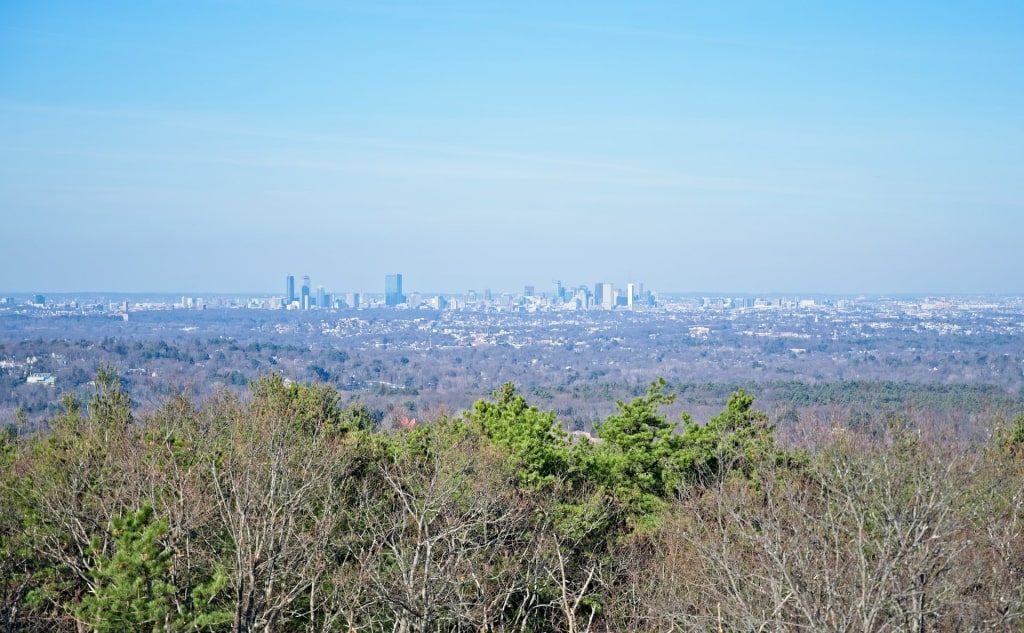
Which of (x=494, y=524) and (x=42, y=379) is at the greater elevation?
(x=494, y=524)

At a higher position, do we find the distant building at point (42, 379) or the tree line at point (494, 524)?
the tree line at point (494, 524)

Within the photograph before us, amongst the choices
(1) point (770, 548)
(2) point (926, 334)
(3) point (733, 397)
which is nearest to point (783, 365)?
(2) point (926, 334)

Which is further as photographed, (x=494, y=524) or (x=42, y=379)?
(x=42, y=379)

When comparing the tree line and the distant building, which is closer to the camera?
the tree line

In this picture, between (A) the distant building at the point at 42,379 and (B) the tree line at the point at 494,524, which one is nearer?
(B) the tree line at the point at 494,524

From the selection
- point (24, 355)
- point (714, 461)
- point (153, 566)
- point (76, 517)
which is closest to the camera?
point (153, 566)

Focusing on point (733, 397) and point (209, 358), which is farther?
point (209, 358)

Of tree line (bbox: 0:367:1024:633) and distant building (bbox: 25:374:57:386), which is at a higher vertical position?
tree line (bbox: 0:367:1024:633)

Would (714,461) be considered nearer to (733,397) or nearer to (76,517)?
(733,397)
